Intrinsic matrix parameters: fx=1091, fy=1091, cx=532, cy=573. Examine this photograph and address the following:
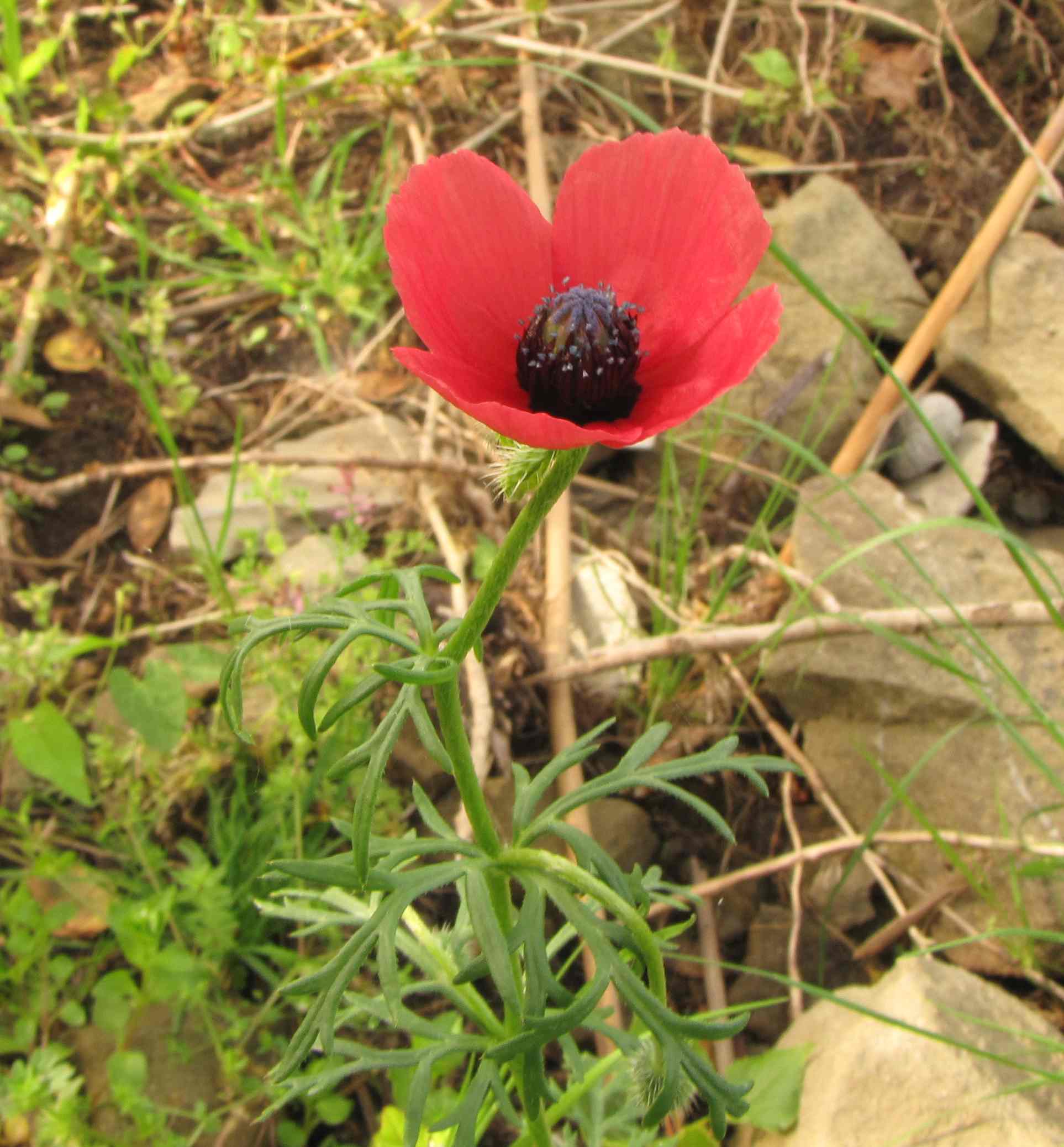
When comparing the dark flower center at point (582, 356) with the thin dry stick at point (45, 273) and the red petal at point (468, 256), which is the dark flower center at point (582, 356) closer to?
the red petal at point (468, 256)

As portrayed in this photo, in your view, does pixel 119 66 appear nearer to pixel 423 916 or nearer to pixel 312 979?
pixel 423 916

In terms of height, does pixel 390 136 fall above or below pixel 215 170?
above

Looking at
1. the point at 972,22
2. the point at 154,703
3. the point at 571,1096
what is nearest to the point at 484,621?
the point at 571,1096

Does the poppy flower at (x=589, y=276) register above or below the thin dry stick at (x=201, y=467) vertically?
above

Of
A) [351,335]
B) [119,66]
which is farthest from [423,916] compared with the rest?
[119,66]

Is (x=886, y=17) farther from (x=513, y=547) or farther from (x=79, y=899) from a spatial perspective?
(x=79, y=899)

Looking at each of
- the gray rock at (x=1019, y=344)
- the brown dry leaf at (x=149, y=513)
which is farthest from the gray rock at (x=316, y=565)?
the gray rock at (x=1019, y=344)
